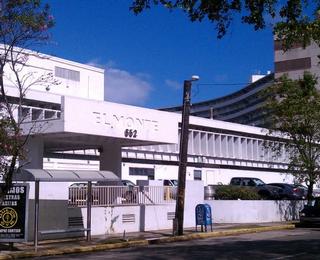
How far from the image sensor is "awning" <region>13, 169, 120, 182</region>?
19.0 m

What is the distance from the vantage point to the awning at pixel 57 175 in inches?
748

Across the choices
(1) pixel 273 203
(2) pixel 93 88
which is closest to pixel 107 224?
(1) pixel 273 203

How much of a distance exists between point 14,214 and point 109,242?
392cm

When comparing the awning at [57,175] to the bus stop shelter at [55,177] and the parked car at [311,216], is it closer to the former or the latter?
the bus stop shelter at [55,177]

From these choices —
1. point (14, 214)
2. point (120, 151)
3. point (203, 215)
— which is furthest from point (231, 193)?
point (14, 214)

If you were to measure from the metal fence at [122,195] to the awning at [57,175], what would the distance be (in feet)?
6.54

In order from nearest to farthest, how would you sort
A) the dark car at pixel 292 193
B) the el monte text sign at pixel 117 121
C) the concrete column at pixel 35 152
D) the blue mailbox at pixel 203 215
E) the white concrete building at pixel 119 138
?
the blue mailbox at pixel 203 215
the el monte text sign at pixel 117 121
the white concrete building at pixel 119 138
the concrete column at pixel 35 152
the dark car at pixel 292 193

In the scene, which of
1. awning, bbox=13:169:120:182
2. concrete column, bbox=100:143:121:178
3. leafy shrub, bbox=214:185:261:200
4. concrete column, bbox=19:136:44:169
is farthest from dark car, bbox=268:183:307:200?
awning, bbox=13:169:120:182

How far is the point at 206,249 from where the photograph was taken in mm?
19250

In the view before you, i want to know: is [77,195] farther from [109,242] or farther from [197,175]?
[197,175]

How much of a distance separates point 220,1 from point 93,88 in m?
57.3

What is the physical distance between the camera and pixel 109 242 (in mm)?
21562

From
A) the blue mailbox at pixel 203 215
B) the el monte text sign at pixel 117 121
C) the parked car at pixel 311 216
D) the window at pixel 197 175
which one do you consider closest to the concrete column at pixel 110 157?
the el monte text sign at pixel 117 121

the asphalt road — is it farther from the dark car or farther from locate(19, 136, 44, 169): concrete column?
the dark car
